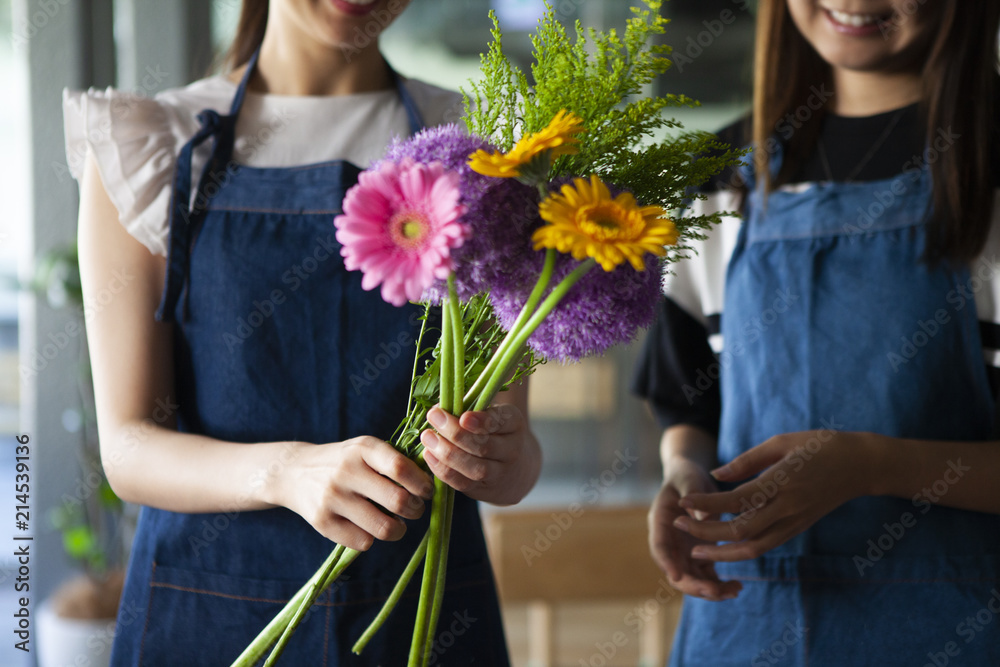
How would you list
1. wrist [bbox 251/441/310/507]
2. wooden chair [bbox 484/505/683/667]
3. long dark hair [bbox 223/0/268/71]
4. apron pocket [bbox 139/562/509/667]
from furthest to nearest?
1. wooden chair [bbox 484/505/683/667]
2. long dark hair [bbox 223/0/268/71]
3. apron pocket [bbox 139/562/509/667]
4. wrist [bbox 251/441/310/507]

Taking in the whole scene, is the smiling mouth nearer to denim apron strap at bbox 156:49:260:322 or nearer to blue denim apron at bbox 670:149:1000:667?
blue denim apron at bbox 670:149:1000:667

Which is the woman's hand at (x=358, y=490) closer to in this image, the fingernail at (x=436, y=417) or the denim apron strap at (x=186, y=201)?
the fingernail at (x=436, y=417)

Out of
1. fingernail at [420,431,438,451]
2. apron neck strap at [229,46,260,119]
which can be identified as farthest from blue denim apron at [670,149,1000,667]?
apron neck strap at [229,46,260,119]

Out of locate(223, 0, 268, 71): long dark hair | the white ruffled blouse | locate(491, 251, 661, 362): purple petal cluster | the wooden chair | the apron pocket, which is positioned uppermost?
locate(223, 0, 268, 71): long dark hair

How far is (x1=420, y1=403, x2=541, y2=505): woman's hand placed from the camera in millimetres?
575

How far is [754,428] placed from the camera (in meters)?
1.09

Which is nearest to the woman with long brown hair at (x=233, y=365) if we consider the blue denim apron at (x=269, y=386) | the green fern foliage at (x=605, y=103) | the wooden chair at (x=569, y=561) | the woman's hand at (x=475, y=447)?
the blue denim apron at (x=269, y=386)

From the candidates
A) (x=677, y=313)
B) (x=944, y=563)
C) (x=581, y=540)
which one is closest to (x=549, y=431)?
(x=581, y=540)

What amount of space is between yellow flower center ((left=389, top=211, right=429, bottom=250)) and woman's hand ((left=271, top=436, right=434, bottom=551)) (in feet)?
0.60

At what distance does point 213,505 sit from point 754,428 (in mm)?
679

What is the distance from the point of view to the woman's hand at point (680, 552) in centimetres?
96

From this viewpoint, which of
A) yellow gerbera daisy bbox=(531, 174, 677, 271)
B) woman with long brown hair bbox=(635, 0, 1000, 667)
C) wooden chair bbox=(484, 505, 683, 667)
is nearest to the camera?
yellow gerbera daisy bbox=(531, 174, 677, 271)

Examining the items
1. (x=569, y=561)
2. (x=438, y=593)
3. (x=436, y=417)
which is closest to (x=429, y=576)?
(x=438, y=593)

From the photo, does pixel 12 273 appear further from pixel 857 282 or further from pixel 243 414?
pixel 857 282
